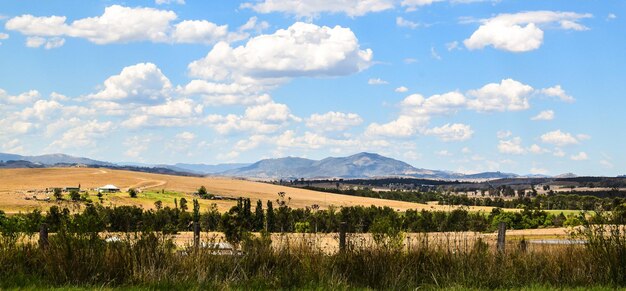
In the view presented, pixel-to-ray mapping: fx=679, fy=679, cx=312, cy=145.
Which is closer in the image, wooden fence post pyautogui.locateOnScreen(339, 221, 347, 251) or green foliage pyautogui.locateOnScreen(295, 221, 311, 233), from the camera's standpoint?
wooden fence post pyautogui.locateOnScreen(339, 221, 347, 251)

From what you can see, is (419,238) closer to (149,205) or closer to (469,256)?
(469,256)

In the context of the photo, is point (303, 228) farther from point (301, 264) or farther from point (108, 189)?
point (108, 189)

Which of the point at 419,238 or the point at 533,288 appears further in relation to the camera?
the point at 419,238

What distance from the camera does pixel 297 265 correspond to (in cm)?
1370

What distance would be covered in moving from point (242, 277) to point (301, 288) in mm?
1493

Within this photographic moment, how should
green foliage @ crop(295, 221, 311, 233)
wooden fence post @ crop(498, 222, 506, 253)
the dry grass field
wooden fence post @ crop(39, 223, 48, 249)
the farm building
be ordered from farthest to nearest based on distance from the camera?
the farm building → the dry grass field → green foliage @ crop(295, 221, 311, 233) → wooden fence post @ crop(498, 222, 506, 253) → wooden fence post @ crop(39, 223, 48, 249)

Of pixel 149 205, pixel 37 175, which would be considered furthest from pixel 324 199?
pixel 37 175

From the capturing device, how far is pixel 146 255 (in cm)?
1340

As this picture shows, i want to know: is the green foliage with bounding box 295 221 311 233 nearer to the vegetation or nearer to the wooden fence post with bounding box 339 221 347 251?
the wooden fence post with bounding box 339 221 347 251

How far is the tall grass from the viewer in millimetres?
12883

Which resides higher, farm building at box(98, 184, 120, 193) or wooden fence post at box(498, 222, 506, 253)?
wooden fence post at box(498, 222, 506, 253)

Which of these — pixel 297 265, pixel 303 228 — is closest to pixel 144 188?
pixel 303 228

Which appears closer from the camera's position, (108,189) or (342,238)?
(342,238)

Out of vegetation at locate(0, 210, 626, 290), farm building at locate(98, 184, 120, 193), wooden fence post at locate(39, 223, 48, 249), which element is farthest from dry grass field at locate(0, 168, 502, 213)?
vegetation at locate(0, 210, 626, 290)
